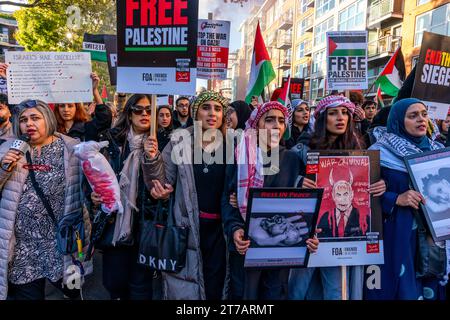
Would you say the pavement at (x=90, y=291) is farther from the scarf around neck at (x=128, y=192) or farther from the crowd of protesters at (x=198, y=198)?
the scarf around neck at (x=128, y=192)

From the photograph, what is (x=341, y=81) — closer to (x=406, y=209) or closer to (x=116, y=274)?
(x=406, y=209)

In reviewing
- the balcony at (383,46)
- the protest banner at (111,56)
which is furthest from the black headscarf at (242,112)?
the balcony at (383,46)

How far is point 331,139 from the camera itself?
2.87 metres

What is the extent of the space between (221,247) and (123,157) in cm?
113

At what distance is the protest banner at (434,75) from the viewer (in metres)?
3.50

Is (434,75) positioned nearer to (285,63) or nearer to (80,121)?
(80,121)

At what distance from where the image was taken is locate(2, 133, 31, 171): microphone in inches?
94.5

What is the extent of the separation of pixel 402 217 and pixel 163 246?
189 cm

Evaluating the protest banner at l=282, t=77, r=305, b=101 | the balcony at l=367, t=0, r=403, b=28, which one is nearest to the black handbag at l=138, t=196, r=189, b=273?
the protest banner at l=282, t=77, r=305, b=101

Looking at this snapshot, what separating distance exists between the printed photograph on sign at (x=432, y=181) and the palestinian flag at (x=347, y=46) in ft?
9.41

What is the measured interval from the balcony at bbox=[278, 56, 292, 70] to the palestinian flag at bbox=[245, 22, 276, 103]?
4030 cm

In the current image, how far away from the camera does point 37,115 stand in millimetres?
2531

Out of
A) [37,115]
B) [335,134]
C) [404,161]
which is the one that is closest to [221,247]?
[335,134]

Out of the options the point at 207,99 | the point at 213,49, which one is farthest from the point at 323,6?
the point at 207,99
